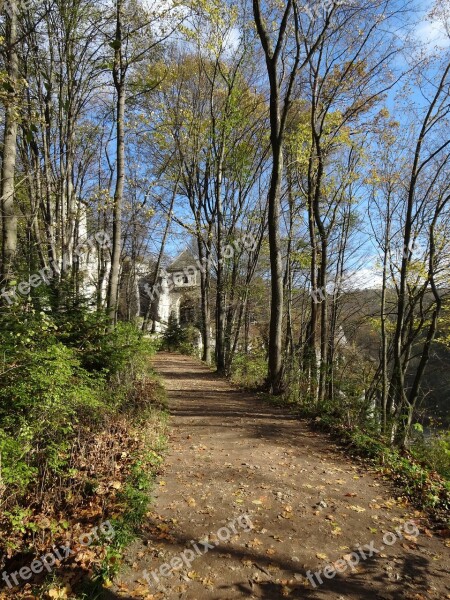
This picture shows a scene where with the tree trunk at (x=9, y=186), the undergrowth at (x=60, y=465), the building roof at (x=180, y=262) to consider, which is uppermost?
the building roof at (x=180, y=262)

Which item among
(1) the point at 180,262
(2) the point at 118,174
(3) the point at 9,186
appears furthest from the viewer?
(1) the point at 180,262

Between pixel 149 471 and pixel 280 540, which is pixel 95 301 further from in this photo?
pixel 280 540

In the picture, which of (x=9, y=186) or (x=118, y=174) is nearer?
(x=9, y=186)

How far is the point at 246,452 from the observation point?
567cm

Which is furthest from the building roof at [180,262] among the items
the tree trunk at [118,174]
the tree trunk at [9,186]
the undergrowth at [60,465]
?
the undergrowth at [60,465]

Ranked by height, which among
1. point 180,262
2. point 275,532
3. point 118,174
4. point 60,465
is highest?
point 180,262

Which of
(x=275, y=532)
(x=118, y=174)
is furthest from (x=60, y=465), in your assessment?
(x=118, y=174)

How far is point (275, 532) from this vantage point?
3688 millimetres

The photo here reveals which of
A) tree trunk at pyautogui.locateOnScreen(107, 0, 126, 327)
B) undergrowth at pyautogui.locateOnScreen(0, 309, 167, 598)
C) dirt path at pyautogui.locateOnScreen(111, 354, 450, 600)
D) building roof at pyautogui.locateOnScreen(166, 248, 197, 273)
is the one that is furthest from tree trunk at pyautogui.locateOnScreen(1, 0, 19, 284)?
building roof at pyautogui.locateOnScreen(166, 248, 197, 273)

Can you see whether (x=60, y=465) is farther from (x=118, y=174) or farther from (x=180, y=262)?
(x=180, y=262)

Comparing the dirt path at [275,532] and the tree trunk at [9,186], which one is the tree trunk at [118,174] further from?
the dirt path at [275,532]

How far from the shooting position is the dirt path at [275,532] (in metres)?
3.01

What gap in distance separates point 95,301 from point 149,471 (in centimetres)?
409

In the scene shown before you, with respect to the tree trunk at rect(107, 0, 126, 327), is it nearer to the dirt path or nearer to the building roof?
the dirt path
